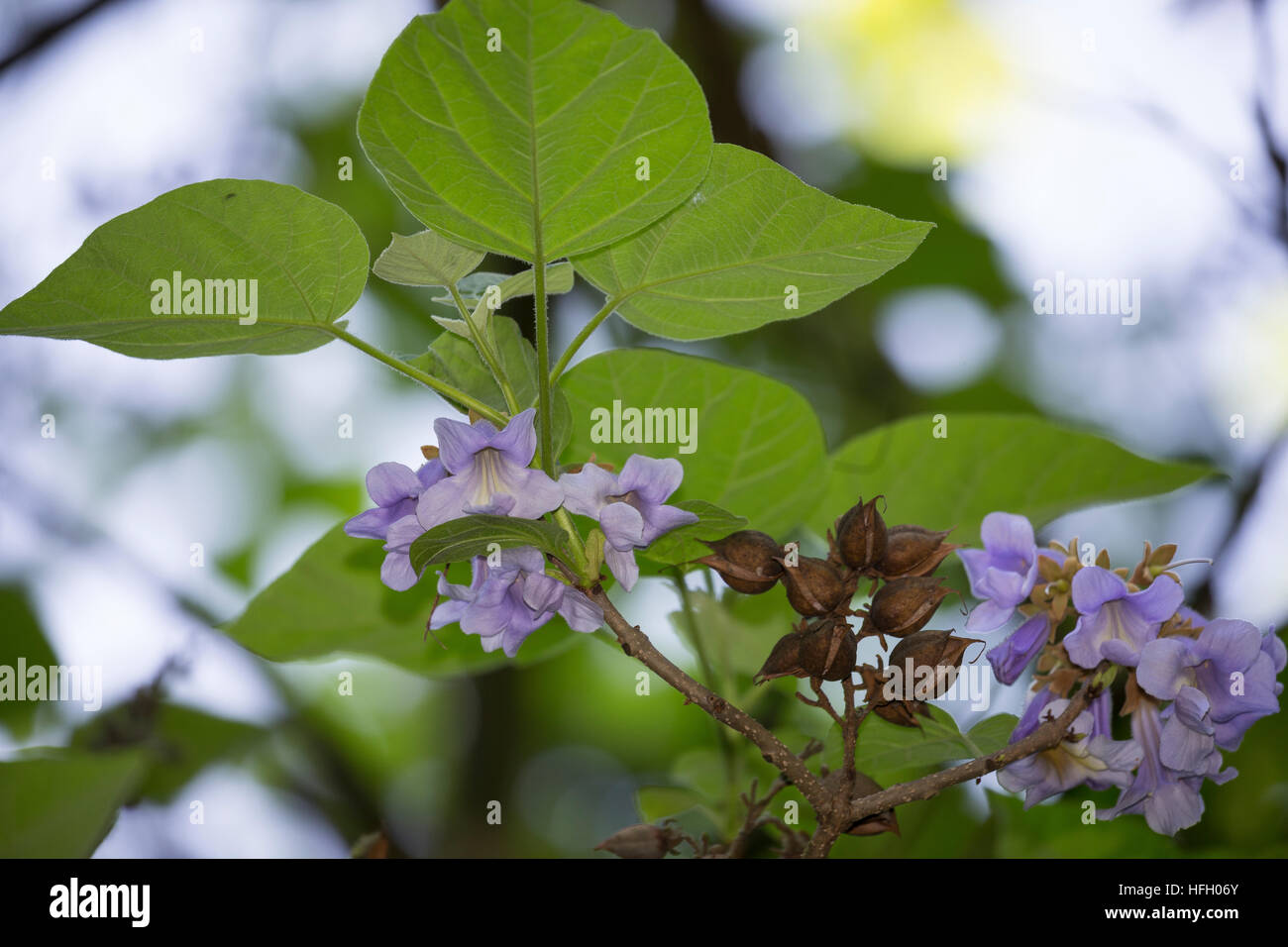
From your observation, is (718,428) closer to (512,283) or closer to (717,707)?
(512,283)

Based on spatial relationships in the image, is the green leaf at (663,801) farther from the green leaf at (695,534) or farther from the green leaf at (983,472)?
the green leaf at (695,534)

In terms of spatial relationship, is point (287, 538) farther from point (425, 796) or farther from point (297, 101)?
point (297, 101)

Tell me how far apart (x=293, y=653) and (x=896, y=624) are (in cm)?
74

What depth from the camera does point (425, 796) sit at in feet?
7.96

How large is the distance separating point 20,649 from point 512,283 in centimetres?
152

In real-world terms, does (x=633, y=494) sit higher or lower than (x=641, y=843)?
higher

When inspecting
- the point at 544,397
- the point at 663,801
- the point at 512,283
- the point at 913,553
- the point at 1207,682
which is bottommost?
the point at 663,801

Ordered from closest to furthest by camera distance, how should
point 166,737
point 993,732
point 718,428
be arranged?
point 993,732, point 718,428, point 166,737

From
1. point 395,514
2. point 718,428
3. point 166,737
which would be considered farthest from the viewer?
point 166,737

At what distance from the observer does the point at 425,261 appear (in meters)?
0.87

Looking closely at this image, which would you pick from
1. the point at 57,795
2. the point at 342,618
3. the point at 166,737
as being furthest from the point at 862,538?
the point at 166,737

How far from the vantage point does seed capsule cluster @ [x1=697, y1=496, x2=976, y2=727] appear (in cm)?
73

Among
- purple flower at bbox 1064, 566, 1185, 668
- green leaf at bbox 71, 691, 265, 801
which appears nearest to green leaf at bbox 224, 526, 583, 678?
green leaf at bbox 71, 691, 265, 801
